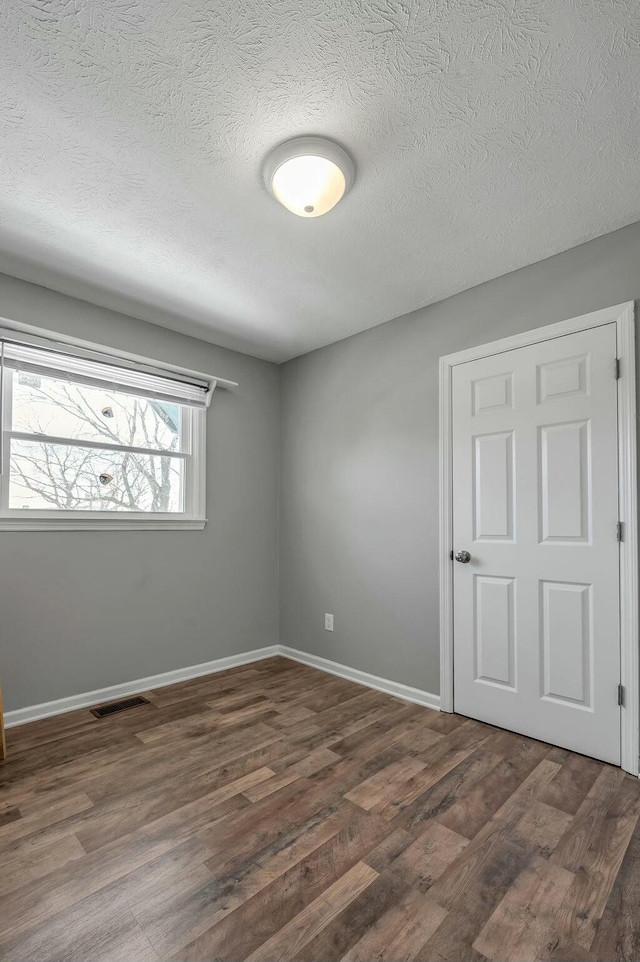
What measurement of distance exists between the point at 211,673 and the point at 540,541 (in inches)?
95.9

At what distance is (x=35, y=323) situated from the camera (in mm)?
2771

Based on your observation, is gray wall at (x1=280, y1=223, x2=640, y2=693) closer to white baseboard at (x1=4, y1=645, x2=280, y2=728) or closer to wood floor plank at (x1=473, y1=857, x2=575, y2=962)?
white baseboard at (x1=4, y1=645, x2=280, y2=728)

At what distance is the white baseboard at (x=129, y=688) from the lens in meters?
2.66

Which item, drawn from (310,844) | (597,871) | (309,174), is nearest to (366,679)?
(310,844)

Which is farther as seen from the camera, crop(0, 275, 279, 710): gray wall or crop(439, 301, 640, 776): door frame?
crop(0, 275, 279, 710): gray wall

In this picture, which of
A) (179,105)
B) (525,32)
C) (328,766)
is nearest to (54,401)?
(179,105)

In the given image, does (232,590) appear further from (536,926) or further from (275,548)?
(536,926)

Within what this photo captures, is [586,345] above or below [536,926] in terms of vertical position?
above

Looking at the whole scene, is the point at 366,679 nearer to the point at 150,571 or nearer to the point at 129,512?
the point at 150,571

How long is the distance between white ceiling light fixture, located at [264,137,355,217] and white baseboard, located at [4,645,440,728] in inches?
105

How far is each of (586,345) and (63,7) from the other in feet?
7.65

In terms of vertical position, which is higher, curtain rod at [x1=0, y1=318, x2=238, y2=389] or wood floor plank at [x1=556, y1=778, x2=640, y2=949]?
curtain rod at [x1=0, y1=318, x2=238, y2=389]

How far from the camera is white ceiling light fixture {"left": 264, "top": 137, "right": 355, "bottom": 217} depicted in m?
1.73

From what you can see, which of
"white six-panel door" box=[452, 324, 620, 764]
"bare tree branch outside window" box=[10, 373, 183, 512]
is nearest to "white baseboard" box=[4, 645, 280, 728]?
"bare tree branch outside window" box=[10, 373, 183, 512]
